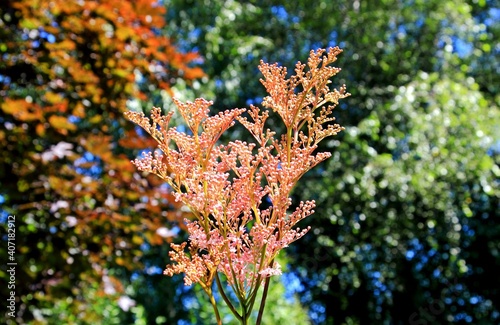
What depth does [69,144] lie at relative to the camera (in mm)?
2627

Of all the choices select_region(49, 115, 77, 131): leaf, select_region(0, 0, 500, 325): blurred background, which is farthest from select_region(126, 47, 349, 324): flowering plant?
select_region(0, 0, 500, 325): blurred background

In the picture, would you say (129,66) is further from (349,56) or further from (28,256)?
(349,56)

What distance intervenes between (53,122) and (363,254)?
10.3ft

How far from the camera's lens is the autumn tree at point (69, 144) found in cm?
252

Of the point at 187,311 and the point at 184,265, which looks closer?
the point at 184,265

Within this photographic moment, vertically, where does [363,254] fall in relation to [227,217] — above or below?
above

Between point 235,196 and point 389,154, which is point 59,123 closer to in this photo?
point 235,196

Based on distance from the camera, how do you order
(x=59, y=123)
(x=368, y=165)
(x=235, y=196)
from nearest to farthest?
1. (x=235, y=196)
2. (x=59, y=123)
3. (x=368, y=165)

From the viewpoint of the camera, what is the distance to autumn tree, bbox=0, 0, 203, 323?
8.28ft

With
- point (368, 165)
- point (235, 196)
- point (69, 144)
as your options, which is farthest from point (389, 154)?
point (235, 196)

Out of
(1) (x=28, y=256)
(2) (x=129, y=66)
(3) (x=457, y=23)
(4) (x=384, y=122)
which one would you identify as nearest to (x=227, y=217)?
(1) (x=28, y=256)

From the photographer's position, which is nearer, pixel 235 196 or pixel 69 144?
pixel 235 196

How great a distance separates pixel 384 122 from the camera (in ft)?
16.8

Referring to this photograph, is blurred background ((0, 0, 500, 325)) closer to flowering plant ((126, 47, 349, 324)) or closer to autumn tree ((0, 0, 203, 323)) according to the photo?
autumn tree ((0, 0, 203, 323))
